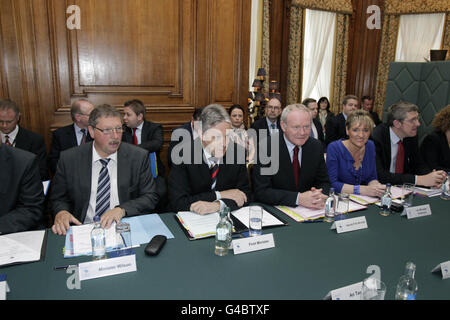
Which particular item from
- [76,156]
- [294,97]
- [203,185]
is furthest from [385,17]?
[76,156]

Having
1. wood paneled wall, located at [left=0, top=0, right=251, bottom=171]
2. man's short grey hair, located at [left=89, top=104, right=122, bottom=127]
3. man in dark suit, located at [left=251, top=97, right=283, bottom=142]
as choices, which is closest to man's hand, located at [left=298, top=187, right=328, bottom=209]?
man's short grey hair, located at [left=89, top=104, right=122, bottom=127]

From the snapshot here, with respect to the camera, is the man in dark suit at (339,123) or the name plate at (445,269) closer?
the name plate at (445,269)

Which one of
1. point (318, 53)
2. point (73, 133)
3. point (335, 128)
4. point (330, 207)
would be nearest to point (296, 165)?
point (330, 207)

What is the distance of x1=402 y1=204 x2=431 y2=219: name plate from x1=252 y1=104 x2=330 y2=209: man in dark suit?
581 millimetres

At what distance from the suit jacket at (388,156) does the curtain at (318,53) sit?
4395 millimetres

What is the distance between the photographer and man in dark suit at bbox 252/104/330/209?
2.48 metres

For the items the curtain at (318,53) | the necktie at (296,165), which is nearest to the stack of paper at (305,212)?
the necktie at (296,165)

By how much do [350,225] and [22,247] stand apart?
5.90ft

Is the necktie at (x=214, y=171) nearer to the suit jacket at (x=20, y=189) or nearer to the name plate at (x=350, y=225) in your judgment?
the name plate at (x=350, y=225)

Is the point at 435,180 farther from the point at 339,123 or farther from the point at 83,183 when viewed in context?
the point at 83,183

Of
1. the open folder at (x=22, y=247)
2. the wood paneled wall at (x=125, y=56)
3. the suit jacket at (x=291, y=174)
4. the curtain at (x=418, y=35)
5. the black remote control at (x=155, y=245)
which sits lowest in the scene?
the open folder at (x=22, y=247)

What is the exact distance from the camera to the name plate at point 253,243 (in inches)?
63.0

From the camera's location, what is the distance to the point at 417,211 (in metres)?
2.18

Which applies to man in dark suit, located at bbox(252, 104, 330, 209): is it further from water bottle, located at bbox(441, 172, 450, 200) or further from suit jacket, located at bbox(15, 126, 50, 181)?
suit jacket, located at bbox(15, 126, 50, 181)
